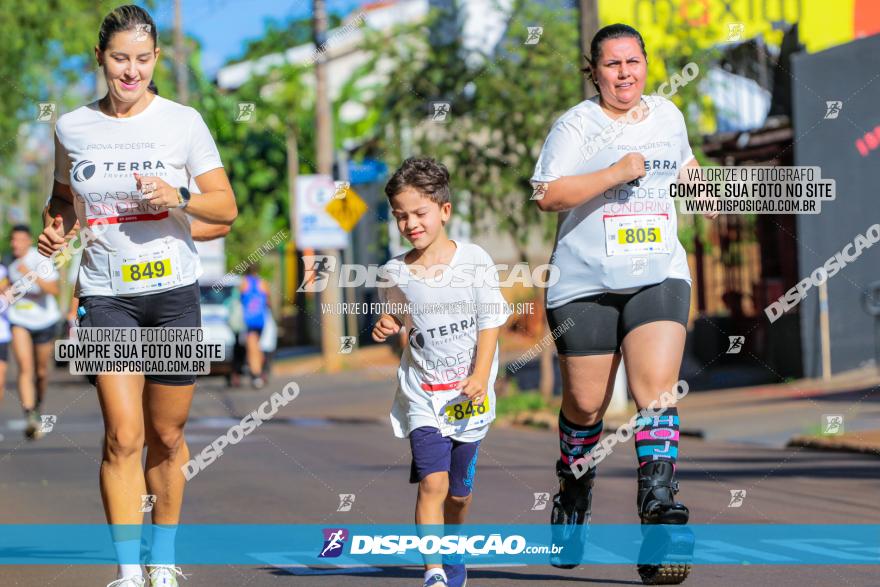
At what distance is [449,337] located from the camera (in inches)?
227

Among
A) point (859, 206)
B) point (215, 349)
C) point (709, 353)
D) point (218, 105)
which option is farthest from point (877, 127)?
point (218, 105)

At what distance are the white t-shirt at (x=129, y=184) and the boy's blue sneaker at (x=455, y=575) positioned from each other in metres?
1.43

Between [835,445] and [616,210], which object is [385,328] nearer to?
[616,210]

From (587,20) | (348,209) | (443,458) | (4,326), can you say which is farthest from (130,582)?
(348,209)

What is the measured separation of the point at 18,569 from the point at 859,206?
43.3 feet

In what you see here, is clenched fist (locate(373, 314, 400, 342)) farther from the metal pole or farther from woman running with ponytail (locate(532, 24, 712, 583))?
the metal pole

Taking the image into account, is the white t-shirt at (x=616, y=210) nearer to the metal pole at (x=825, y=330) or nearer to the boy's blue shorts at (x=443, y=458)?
the boy's blue shorts at (x=443, y=458)

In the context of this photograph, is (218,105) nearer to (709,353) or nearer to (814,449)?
(709,353)

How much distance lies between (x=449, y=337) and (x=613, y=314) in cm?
65

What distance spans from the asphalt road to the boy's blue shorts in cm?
61

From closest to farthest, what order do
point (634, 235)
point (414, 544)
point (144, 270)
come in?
point (144, 270) → point (634, 235) → point (414, 544)

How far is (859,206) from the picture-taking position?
18031mm

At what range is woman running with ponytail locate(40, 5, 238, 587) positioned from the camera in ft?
18.1

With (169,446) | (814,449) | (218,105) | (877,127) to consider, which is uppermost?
(218,105)
